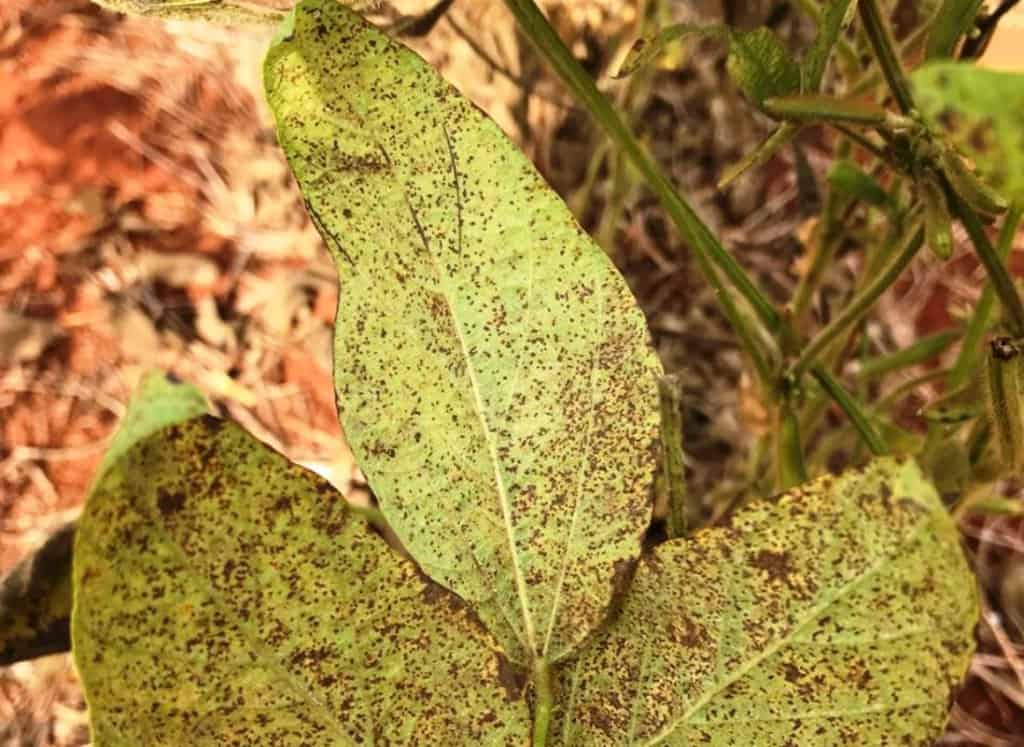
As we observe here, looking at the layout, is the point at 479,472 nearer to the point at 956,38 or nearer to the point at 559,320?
the point at 559,320

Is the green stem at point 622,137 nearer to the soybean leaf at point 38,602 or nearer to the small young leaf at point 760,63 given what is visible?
the small young leaf at point 760,63

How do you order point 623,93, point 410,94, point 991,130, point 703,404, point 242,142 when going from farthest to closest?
point 242,142, point 703,404, point 623,93, point 410,94, point 991,130

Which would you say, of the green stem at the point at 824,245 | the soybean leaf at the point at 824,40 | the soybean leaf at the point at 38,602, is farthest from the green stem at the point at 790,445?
the soybean leaf at the point at 38,602

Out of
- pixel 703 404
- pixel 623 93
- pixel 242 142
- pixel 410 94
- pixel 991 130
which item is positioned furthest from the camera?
pixel 242 142

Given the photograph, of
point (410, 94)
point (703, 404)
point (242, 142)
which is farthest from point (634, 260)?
point (410, 94)

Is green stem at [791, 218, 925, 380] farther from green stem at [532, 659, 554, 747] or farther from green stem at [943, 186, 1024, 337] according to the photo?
green stem at [532, 659, 554, 747]

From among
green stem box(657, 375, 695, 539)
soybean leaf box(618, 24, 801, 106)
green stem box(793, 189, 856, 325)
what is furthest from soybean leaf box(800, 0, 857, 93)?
green stem box(793, 189, 856, 325)
